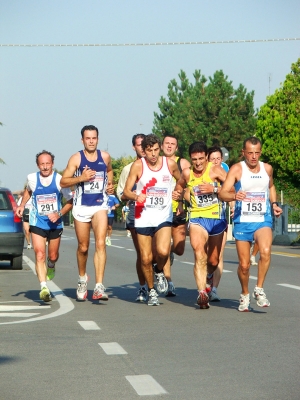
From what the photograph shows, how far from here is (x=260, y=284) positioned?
10797mm

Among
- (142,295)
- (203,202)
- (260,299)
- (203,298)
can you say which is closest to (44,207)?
(142,295)

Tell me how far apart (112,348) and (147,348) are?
29 centimetres

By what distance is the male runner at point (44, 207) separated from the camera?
1234 centimetres

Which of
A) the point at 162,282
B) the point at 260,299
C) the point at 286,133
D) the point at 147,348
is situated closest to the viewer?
the point at 147,348

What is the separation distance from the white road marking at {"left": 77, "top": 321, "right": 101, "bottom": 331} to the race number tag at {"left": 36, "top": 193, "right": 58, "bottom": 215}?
2.61 m

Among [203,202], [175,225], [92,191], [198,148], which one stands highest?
[198,148]

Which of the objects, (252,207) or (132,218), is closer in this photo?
(252,207)

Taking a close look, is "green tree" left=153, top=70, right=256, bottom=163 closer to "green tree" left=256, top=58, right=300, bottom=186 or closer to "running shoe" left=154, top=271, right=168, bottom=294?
"green tree" left=256, top=58, right=300, bottom=186

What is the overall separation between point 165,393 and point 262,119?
44.0m

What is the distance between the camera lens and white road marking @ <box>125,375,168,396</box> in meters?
6.22

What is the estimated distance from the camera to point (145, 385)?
646 centimetres

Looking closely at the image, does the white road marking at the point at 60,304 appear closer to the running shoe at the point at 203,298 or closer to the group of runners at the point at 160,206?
the group of runners at the point at 160,206

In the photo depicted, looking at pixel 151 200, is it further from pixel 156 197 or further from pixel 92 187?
pixel 92 187

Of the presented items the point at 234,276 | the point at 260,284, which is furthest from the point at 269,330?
the point at 234,276
